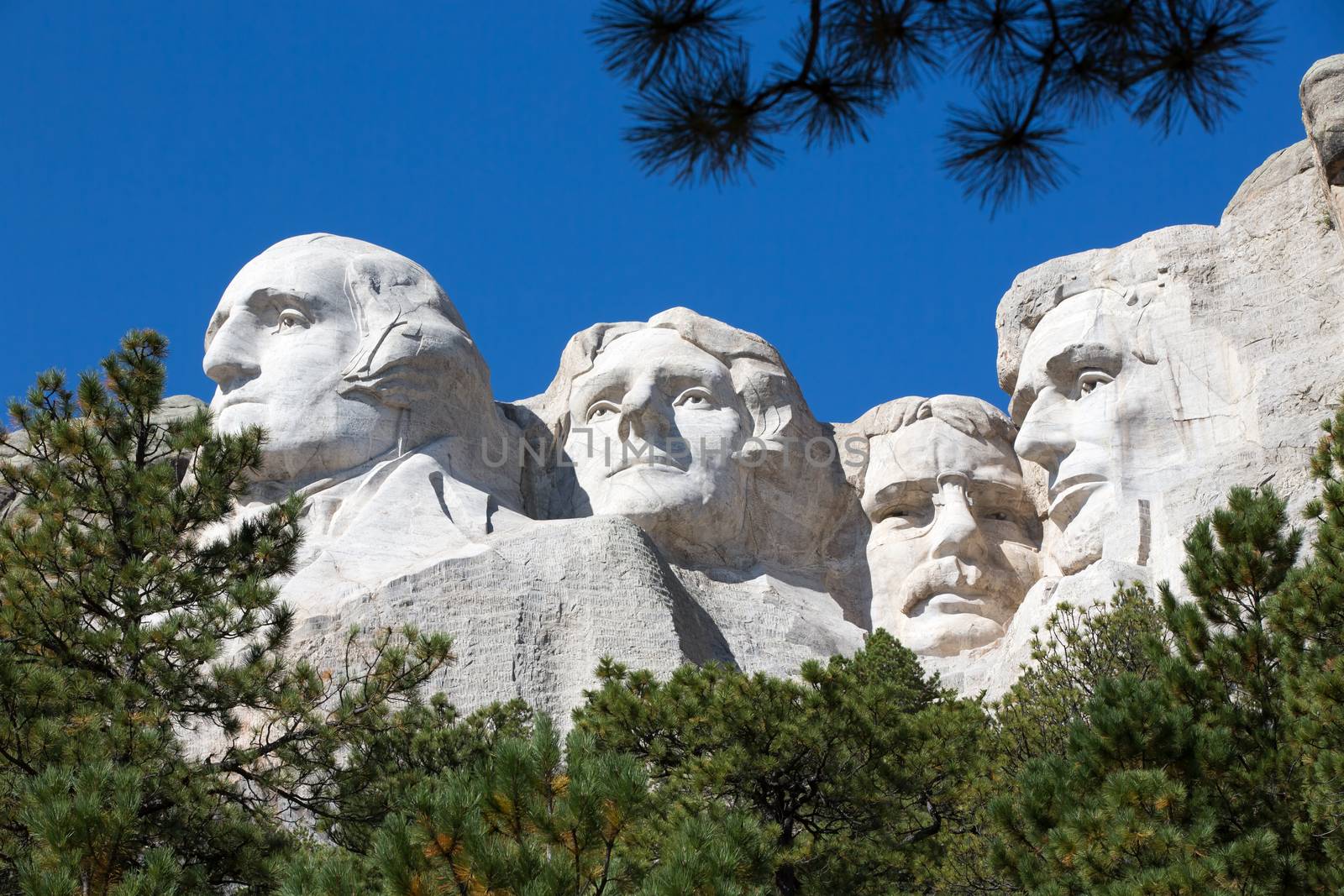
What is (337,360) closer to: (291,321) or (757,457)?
(291,321)

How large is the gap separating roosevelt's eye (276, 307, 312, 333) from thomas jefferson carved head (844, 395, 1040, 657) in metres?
5.11

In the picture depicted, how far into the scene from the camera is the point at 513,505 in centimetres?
1794

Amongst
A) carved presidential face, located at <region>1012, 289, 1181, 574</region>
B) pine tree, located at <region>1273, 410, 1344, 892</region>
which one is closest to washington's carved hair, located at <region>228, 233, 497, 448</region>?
carved presidential face, located at <region>1012, 289, 1181, 574</region>

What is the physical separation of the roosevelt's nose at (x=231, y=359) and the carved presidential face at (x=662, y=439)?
291 cm


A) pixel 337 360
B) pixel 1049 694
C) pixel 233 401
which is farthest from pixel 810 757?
pixel 233 401

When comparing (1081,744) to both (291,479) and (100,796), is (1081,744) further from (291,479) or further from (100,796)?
(291,479)

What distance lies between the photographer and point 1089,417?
17.6 metres

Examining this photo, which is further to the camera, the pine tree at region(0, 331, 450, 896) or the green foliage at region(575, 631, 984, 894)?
the green foliage at region(575, 631, 984, 894)

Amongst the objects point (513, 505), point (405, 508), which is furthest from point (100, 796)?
point (513, 505)

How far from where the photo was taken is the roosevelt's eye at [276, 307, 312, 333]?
58.7 ft

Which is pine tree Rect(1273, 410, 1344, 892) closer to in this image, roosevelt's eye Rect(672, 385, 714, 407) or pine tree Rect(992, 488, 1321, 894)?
pine tree Rect(992, 488, 1321, 894)

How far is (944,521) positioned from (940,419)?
119 cm

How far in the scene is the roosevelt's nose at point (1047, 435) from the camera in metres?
17.7

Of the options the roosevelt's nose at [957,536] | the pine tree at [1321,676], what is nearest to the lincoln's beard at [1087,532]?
the roosevelt's nose at [957,536]
